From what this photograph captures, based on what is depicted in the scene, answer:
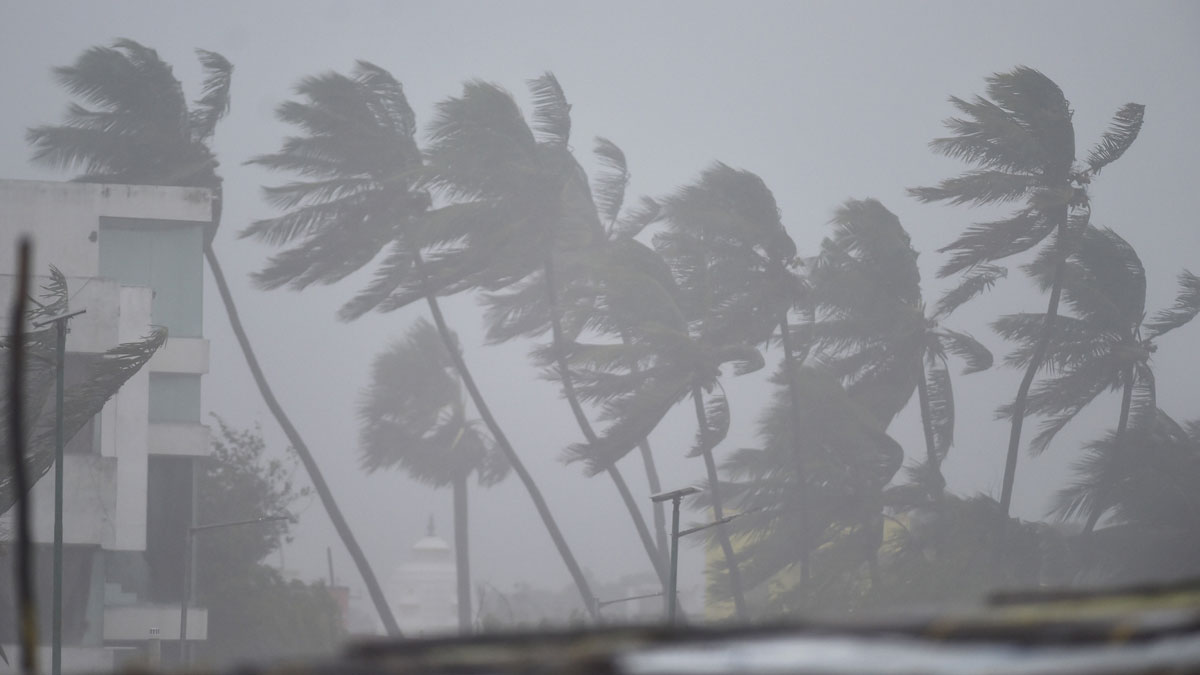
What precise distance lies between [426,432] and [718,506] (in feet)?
57.4

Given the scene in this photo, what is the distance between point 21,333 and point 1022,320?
4413 centimetres

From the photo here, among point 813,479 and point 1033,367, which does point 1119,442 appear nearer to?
point 1033,367

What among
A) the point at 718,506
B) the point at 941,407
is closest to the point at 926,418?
the point at 941,407

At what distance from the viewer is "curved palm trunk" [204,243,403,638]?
41.1 metres

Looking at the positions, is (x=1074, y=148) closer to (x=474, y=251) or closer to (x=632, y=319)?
(x=632, y=319)

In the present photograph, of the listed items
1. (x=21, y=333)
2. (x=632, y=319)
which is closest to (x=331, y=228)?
(x=632, y=319)

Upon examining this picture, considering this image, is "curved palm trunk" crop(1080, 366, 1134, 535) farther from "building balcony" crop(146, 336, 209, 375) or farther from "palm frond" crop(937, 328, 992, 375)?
"building balcony" crop(146, 336, 209, 375)

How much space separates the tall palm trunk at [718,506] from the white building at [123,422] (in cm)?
1313

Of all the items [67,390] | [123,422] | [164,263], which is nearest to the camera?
[67,390]

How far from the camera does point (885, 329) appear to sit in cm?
4406

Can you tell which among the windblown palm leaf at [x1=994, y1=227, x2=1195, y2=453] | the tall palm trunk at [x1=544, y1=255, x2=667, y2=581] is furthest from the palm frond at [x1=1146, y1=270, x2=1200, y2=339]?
the tall palm trunk at [x1=544, y1=255, x2=667, y2=581]

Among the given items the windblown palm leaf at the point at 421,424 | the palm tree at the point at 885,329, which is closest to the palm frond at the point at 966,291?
the palm tree at the point at 885,329

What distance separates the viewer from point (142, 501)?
111 ft

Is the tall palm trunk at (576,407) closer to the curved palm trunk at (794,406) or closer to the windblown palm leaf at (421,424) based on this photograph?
the curved palm trunk at (794,406)
